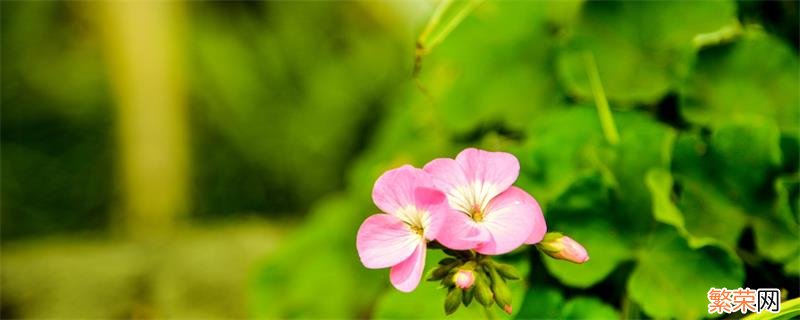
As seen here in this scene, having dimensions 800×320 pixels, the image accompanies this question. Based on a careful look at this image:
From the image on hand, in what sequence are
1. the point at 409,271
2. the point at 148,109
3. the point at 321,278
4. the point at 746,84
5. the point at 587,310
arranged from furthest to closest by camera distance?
the point at 148,109 → the point at 321,278 → the point at 746,84 → the point at 587,310 → the point at 409,271

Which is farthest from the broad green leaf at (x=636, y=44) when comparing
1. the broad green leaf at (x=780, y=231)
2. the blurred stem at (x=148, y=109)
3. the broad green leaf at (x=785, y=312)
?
the blurred stem at (x=148, y=109)

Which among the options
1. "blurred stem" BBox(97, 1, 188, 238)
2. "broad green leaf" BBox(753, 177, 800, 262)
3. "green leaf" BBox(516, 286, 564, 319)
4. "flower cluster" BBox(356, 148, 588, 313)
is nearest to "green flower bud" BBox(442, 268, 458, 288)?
"flower cluster" BBox(356, 148, 588, 313)

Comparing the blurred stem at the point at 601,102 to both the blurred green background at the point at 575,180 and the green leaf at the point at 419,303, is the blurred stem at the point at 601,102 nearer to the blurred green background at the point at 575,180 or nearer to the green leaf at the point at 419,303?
the blurred green background at the point at 575,180

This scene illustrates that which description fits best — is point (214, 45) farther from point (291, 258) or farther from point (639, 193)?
point (639, 193)

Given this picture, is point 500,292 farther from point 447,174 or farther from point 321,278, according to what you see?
point 321,278

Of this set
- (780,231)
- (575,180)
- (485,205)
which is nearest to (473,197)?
(485,205)

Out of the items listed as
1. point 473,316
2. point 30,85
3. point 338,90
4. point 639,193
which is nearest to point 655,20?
point 639,193
